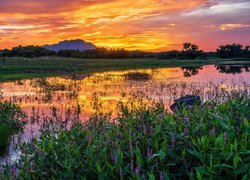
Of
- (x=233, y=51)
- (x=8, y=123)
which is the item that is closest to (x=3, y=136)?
(x=8, y=123)

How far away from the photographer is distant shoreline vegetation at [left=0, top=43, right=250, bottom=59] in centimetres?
11912

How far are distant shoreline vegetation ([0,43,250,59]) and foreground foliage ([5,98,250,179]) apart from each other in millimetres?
113123

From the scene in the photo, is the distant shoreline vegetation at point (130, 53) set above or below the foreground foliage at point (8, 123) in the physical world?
above

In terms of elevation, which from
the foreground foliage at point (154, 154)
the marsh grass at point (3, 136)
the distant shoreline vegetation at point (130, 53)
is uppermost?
the distant shoreline vegetation at point (130, 53)

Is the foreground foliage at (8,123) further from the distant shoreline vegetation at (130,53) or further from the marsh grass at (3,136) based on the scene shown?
the distant shoreline vegetation at (130,53)

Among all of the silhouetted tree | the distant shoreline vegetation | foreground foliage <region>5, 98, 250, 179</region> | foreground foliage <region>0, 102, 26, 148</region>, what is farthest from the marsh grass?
the silhouetted tree

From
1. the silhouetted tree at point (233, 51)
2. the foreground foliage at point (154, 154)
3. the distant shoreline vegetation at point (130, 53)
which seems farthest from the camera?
the silhouetted tree at point (233, 51)

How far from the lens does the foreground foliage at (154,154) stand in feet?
15.2

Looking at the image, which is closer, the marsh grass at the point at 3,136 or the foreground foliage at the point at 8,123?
the marsh grass at the point at 3,136

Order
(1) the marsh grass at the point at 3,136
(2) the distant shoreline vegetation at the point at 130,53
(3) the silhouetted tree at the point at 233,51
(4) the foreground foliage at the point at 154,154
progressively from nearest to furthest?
(4) the foreground foliage at the point at 154,154 → (1) the marsh grass at the point at 3,136 → (2) the distant shoreline vegetation at the point at 130,53 → (3) the silhouetted tree at the point at 233,51

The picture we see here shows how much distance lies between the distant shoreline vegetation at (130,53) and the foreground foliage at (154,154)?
4454 inches

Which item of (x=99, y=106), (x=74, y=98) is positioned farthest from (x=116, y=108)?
(x=74, y=98)

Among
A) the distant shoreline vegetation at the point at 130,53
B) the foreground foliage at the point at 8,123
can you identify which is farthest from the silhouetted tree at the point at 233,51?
the foreground foliage at the point at 8,123

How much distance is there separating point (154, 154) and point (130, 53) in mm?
156625
